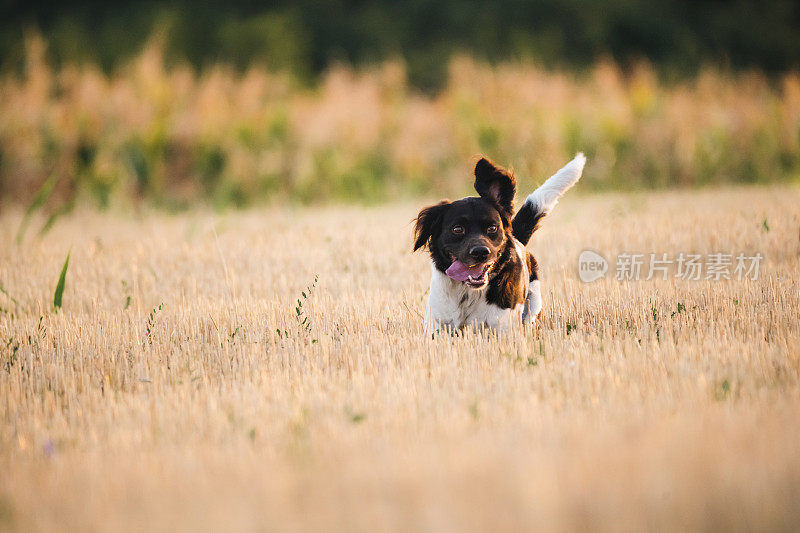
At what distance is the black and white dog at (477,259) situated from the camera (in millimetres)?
3955

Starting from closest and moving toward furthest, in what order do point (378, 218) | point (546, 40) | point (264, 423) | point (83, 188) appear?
point (264, 423) < point (378, 218) < point (83, 188) < point (546, 40)

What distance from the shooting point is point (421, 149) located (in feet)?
36.1

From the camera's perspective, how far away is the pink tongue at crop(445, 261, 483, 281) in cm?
392

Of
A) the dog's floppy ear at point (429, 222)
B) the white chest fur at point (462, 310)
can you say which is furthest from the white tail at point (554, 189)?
the white chest fur at point (462, 310)

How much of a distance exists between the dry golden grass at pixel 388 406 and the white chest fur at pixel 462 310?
18cm

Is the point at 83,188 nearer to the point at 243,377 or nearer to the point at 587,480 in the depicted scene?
the point at 243,377

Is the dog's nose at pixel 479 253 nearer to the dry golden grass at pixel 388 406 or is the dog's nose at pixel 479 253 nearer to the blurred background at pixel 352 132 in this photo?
the dry golden grass at pixel 388 406

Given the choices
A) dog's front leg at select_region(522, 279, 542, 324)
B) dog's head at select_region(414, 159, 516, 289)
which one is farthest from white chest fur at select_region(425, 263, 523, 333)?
dog's front leg at select_region(522, 279, 542, 324)

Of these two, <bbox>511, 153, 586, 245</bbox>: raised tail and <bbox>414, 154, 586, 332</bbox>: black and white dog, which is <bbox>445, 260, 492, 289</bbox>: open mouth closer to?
<bbox>414, 154, 586, 332</bbox>: black and white dog

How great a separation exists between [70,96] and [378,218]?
5.65m

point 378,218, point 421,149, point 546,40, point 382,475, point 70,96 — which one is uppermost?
point 546,40

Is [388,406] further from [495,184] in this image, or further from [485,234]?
[495,184]

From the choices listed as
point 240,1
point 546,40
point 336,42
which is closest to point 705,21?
point 546,40

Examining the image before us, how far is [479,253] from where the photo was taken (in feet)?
12.3
